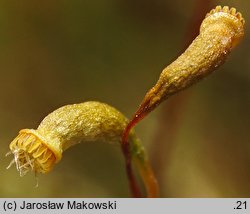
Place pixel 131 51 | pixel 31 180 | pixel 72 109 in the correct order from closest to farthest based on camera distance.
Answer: pixel 72 109
pixel 31 180
pixel 131 51

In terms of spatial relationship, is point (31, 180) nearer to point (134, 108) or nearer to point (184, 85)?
point (134, 108)

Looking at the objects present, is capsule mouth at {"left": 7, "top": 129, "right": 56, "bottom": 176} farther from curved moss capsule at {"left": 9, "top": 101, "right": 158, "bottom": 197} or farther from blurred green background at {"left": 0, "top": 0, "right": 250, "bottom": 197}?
blurred green background at {"left": 0, "top": 0, "right": 250, "bottom": 197}

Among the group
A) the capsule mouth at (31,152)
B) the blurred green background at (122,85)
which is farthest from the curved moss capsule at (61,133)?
the blurred green background at (122,85)

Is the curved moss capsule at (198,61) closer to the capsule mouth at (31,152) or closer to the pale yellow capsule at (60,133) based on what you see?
the pale yellow capsule at (60,133)

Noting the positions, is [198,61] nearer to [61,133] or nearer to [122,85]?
[61,133]

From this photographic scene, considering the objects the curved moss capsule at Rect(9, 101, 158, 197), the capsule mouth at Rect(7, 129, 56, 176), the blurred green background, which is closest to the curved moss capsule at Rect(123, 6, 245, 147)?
the curved moss capsule at Rect(9, 101, 158, 197)

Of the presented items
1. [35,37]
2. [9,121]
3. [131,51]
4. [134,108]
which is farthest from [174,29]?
[9,121]
